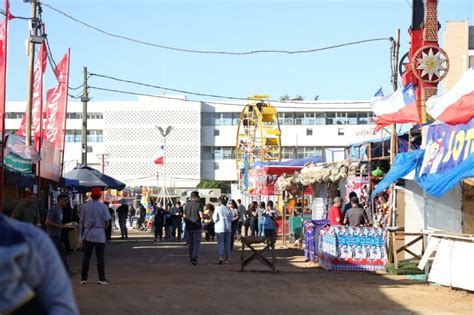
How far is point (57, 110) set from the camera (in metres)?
25.4

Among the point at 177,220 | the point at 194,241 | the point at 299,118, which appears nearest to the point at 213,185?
the point at 299,118

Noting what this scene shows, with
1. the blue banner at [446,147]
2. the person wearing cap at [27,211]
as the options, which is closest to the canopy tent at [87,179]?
the person wearing cap at [27,211]

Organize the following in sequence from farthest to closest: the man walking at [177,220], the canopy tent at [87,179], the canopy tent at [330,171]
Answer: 1. the man walking at [177,220]
2. the canopy tent at [87,179]
3. the canopy tent at [330,171]

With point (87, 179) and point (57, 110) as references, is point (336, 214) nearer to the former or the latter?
point (57, 110)

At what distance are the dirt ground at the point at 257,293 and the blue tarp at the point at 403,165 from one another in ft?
6.88

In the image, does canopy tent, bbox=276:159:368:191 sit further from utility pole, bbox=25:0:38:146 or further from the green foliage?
the green foliage

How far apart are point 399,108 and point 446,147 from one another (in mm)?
3935

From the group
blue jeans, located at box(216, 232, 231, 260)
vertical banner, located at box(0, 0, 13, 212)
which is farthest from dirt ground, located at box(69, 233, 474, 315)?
vertical banner, located at box(0, 0, 13, 212)

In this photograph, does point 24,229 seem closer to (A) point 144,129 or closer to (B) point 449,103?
(B) point 449,103

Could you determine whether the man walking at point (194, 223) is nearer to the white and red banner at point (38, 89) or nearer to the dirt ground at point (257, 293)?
the dirt ground at point (257, 293)

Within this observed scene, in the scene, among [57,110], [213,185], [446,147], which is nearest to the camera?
[446,147]

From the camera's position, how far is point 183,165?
100 meters

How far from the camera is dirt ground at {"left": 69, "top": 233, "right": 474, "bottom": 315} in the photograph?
487 inches

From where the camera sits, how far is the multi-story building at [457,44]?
203 ft
